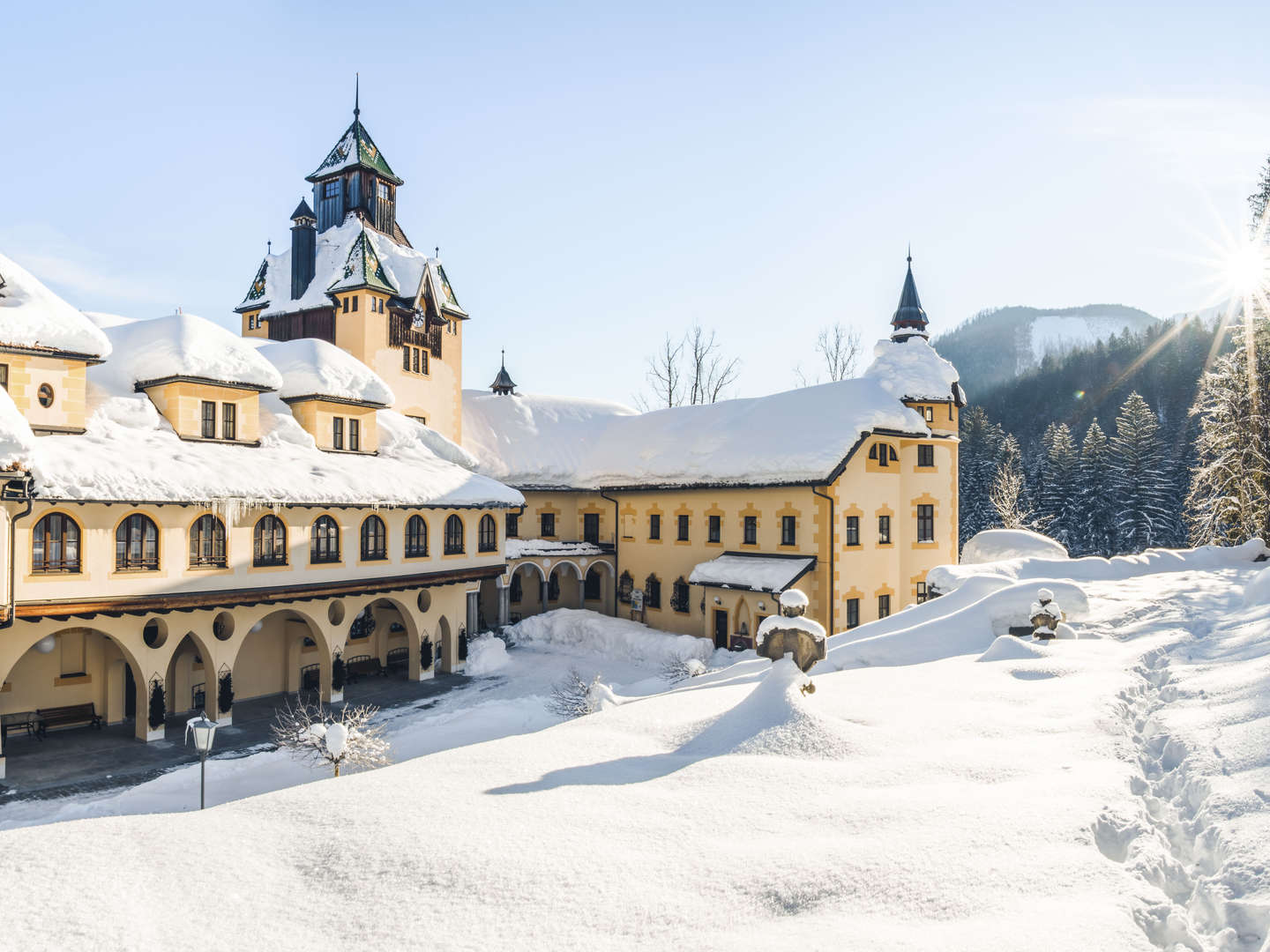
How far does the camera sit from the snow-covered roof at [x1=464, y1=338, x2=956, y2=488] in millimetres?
30812

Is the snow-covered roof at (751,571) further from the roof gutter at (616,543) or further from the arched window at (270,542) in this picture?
the arched window at (270,542)

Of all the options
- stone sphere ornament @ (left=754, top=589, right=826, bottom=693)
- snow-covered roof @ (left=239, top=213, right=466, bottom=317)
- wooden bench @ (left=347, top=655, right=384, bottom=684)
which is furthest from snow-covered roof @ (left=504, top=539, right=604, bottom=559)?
stone sphere ornament @ (left=754, top=589, right=826, bottom=693)

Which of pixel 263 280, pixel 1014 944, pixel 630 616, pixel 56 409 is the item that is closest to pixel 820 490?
pixel 630 616

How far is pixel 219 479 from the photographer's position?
20484mm

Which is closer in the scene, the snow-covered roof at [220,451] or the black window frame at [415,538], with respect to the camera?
the snow-covered roof at [220,451]

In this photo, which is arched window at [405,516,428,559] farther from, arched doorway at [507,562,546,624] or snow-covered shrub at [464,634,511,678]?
arched doorway at [507,562,546,624]

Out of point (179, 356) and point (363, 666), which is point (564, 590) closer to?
point (363, 666)

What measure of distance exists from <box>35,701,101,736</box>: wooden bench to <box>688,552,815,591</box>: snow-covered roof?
20011 mm

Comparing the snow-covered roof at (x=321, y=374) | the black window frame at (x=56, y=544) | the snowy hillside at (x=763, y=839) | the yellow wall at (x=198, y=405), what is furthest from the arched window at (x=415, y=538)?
the snowy hillside at (x=763, y=839)

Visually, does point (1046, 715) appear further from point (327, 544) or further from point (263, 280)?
point (263, 280)

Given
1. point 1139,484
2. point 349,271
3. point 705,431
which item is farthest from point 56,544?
point 1139,484

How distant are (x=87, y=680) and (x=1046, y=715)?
23374 millimetres

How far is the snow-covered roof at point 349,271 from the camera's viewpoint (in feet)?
117

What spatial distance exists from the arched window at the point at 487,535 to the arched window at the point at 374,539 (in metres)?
4.02
